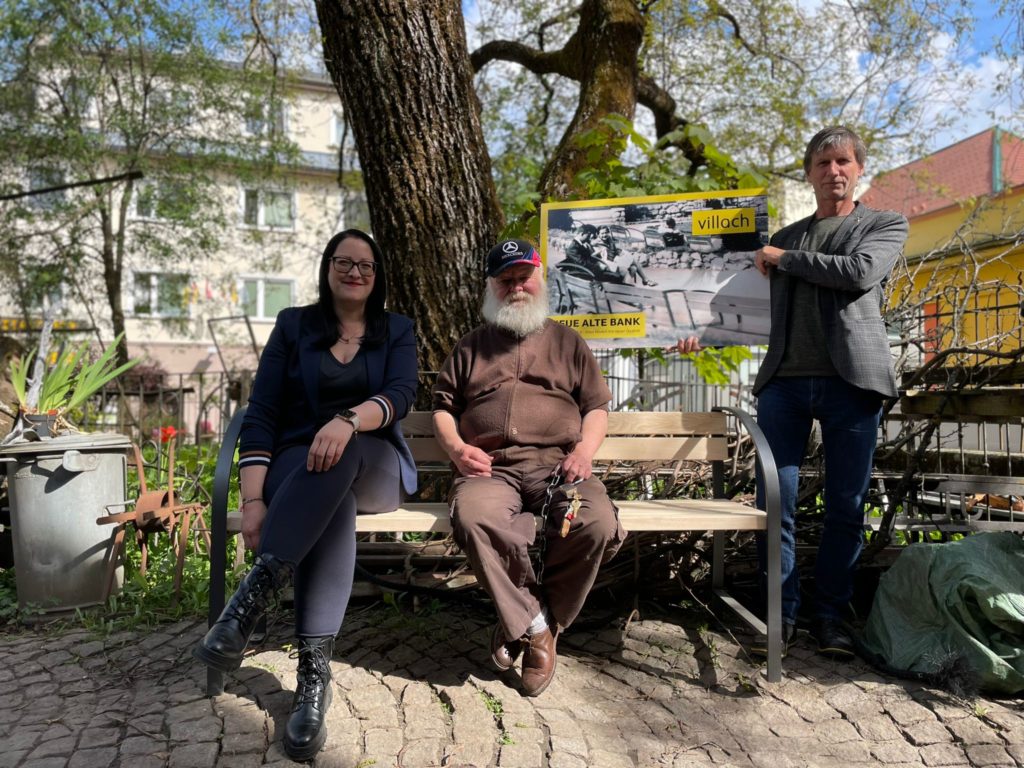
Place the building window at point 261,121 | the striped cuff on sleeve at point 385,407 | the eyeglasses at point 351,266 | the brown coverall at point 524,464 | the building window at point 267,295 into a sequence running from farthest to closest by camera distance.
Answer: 1. the building window at point 267,295
2. the building window at point 261,121
3. the eyeglasses at point 351,266
4. the striped cuff on sleeve at point 385,407
5. the brown coverall at point 524,464

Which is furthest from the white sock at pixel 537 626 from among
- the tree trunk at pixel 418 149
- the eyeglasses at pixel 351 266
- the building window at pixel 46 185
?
the building window at pixel 46 185

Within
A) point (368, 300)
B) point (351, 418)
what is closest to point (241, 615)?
point (351, 418)

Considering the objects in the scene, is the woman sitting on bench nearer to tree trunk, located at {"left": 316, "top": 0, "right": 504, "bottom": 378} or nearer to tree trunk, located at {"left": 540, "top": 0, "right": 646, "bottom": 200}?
tree trunk, located at {"left": 316, "top": 0, "right": 504, "bottom": 378}

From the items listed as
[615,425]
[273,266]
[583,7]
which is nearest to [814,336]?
[615,425]

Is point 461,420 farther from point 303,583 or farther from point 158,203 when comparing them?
point 158,203

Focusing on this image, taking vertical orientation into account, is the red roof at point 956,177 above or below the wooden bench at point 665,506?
above

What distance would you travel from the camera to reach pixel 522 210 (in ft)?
14.7

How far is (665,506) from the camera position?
316 centimetres

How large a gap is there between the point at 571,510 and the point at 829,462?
114cm

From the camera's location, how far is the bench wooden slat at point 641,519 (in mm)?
2730

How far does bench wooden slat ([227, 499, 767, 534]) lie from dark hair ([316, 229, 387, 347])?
0.67 metres

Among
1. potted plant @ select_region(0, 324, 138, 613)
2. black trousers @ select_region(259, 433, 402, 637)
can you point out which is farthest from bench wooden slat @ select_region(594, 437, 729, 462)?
potted plant @ select_region(0, 324, 138, 613)

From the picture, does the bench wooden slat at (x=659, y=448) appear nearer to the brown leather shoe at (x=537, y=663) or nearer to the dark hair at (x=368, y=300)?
the dark hair at (x=368, y=300)

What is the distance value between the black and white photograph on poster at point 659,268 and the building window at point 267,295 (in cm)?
2298
